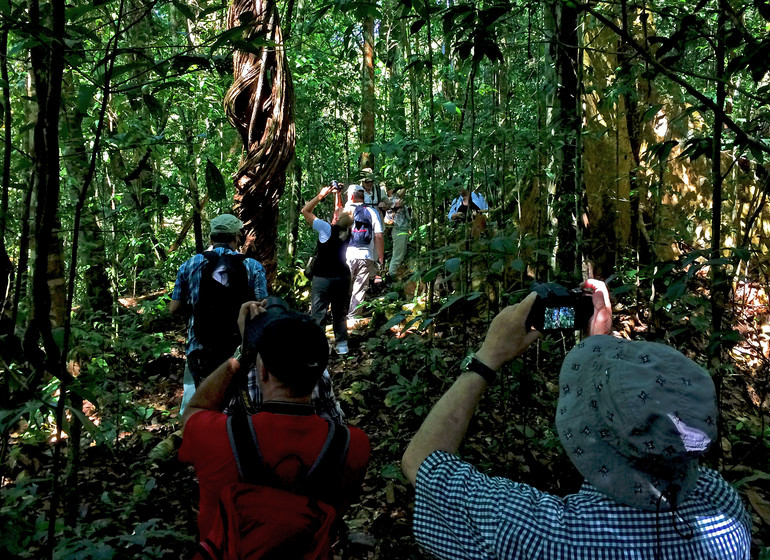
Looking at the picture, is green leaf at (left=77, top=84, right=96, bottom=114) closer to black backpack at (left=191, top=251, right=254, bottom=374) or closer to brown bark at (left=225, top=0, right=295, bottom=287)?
black backpack at (left=191, top=251, right=254, bottom=374)

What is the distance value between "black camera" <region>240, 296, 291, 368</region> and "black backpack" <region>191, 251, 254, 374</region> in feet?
7.12

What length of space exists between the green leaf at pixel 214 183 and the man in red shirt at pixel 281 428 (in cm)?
69

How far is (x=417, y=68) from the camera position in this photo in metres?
3.49

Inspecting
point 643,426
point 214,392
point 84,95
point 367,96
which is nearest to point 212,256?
point 214,392

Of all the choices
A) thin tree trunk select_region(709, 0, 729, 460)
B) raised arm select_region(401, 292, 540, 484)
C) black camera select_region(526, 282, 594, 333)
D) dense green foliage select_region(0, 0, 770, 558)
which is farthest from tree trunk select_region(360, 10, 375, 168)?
raised arm select_region(401, 292, 540, 484)

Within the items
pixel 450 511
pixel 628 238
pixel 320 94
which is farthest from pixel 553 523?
pixel 320 94

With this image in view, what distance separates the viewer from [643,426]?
3.50 ft

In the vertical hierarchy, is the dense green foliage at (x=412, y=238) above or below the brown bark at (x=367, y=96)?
below

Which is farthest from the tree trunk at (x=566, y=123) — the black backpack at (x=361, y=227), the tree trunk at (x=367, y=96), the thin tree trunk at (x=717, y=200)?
the tree trunk at (x=367, y=96)

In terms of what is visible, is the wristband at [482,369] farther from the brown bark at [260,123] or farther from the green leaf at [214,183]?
the brown bark at [260,123]

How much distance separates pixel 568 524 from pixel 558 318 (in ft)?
2.01

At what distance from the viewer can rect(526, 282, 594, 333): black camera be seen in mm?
1493

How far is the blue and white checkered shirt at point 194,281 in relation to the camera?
13.6 ft

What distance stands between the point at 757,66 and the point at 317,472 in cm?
236
